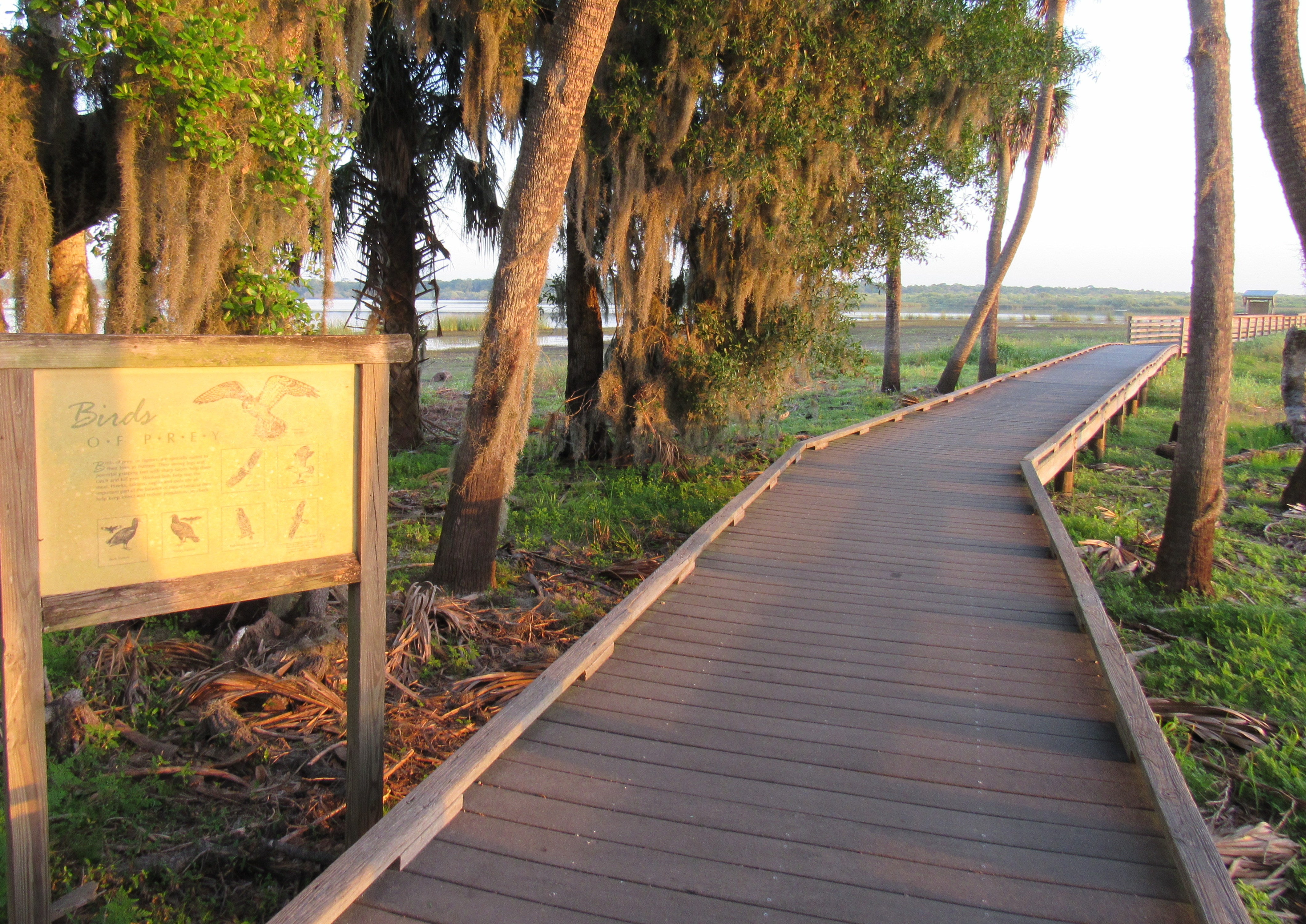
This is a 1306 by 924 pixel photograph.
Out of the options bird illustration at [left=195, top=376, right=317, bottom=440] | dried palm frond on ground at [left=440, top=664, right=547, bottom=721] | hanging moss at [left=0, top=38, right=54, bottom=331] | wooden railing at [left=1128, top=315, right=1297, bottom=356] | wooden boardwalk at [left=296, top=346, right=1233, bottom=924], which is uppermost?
wooden railing at [left=1128, top=315, right=1297, bottom=356]

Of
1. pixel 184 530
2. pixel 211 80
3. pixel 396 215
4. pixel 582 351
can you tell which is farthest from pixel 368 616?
pixel 396 215

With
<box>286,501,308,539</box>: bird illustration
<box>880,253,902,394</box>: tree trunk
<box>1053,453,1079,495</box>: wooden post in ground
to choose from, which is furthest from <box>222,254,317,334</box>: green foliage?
<box>880,253,902,394</box>: tree trunk

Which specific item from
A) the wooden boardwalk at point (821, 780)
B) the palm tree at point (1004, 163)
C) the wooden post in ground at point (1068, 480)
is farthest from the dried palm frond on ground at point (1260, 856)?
the palm tree at point (1004, 163)

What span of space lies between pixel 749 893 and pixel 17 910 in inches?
83.2

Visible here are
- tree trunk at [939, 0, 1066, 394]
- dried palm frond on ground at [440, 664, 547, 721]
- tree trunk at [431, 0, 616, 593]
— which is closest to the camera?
dried palm frond on ground at [440, 664, 547, 721]

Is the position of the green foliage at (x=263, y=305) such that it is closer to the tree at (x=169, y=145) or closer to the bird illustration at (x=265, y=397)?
the tree at (x=169, y=145)

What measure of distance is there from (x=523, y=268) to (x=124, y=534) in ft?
11.9

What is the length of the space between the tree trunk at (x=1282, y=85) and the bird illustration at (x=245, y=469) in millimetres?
8129

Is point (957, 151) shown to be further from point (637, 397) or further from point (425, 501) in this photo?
point (425, 501)

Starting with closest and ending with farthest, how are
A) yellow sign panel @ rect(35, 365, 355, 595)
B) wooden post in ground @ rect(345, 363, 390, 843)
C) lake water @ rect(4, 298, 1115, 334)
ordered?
yellow sign panel @ rect(35, 365, 355, 595) < wooden post in ground @ rect(345, 363, 390, 843) < lake water @ rect(4, 298, 1115, 334)

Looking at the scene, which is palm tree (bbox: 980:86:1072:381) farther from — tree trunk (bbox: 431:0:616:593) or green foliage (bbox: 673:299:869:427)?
tree trunk (bbox: 431:0:616:593)

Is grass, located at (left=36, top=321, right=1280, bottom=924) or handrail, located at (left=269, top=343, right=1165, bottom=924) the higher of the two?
handrail, located at (left=269, top=343, right=1165, bottom=924)

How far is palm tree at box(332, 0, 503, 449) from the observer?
9.64m

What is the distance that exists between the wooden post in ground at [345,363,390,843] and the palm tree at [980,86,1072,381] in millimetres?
16044
